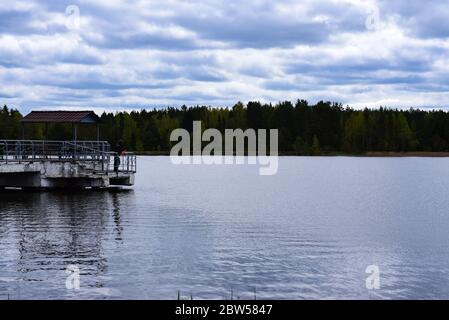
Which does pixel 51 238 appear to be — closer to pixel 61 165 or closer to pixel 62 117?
pixel 61 165

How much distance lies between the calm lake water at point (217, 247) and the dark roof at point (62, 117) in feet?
21.8

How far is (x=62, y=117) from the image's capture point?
56.9m

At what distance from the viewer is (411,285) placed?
22.4 m

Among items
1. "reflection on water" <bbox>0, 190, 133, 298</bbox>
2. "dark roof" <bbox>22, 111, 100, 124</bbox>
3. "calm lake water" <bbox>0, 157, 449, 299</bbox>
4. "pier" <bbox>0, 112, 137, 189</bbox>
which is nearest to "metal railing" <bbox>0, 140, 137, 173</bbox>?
"pier" <bbox>0, 112, 137, 189</bbox>

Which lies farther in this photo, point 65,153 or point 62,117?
point 62,117

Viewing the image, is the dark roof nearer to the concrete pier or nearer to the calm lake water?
the concrete pier

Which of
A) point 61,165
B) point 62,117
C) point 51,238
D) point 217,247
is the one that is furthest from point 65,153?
point 217,247

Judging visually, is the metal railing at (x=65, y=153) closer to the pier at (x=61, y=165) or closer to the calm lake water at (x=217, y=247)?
the pier at (x=61, y=165)

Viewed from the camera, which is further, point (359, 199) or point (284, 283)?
point (359, 199)

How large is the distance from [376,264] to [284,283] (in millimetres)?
5312

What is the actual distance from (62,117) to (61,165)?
469cm

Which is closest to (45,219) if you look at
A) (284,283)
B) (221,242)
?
(221,242)
